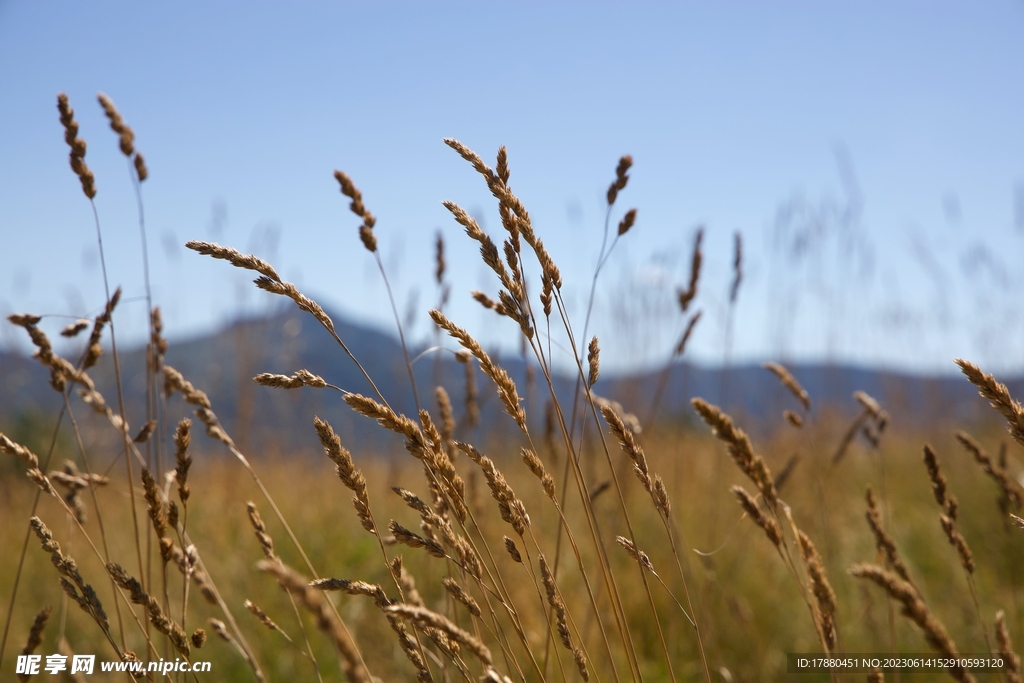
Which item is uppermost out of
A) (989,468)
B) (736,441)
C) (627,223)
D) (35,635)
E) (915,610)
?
(627,223)

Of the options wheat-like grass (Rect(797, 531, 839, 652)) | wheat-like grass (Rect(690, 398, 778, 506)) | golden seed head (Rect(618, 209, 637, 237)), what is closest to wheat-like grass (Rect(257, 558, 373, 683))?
wheat-like grass (Rect(690, 398, 778, 506))

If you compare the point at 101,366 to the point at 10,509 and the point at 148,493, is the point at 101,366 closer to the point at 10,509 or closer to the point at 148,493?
the point at 10,509

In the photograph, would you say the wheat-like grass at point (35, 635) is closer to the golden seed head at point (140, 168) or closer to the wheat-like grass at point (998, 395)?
the golden seed head at point (140, 168)

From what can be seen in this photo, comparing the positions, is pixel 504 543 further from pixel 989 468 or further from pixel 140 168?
pixel 140 168

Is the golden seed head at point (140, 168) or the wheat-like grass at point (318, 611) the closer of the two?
the wheat-like grass at point (318, 611)

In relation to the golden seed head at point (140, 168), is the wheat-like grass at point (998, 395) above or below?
below

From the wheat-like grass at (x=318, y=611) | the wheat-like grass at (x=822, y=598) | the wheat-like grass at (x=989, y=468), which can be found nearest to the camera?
the wheat-like grass at (x=318, y=611)

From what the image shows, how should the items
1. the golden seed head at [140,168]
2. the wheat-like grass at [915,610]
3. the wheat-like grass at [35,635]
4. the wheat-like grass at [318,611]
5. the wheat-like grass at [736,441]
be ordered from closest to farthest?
the wheat-like grass at [318,611] → the wheat-like grass at [915,610] → the wheat-like grass at [736,441] → the wheat-like grass at [35,635] → the golden seed head at [140,168]

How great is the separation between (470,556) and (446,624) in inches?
9.1

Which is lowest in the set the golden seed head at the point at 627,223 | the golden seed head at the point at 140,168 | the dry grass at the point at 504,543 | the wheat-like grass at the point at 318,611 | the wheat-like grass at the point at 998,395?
the dry grass at the point at 504,543

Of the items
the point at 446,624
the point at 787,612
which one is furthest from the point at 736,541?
the point at 446,624

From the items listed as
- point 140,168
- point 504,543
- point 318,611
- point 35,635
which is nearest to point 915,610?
point 318,611

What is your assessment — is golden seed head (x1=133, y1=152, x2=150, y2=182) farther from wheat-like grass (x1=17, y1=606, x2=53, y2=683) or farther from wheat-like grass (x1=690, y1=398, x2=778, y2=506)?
wheat-like grass (x1=690, y1=398, x2=778, y2=506)

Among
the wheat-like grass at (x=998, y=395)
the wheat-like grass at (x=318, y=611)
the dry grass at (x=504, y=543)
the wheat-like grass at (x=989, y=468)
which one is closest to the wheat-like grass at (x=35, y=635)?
the dry grass at (x=504, y=543)
